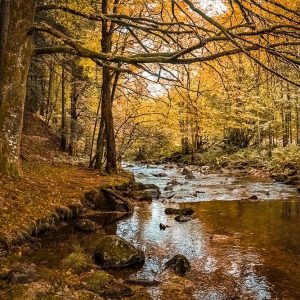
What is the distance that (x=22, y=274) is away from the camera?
5207 millimetres

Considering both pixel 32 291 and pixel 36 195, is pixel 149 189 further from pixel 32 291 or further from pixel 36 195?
pixel 32 291

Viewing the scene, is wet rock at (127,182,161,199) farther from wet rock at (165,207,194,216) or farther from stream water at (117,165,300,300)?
wet rock at (165,207,194,216)

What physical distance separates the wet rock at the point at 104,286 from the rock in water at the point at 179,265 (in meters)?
1.18

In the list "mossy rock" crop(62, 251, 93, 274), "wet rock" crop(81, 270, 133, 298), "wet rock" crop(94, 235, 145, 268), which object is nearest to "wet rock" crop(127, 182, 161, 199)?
"wet rock" crop(94, 235, 145, 268)

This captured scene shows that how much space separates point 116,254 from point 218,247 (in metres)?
2.17

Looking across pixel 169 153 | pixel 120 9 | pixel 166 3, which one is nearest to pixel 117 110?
pixel 120 9

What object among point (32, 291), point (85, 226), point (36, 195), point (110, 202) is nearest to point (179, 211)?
point (110, 202)

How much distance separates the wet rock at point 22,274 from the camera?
200 inches

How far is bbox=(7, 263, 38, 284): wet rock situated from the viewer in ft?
16.7

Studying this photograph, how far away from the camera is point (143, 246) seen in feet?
25.3

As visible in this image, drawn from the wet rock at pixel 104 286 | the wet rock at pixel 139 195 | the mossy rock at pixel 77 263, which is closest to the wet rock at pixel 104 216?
the wet rock at pixel 139 195

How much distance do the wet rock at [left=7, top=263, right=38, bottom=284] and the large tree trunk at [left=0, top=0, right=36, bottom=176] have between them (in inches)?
145

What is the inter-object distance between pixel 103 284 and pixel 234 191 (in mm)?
10611

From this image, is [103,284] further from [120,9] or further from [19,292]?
[120,9]
